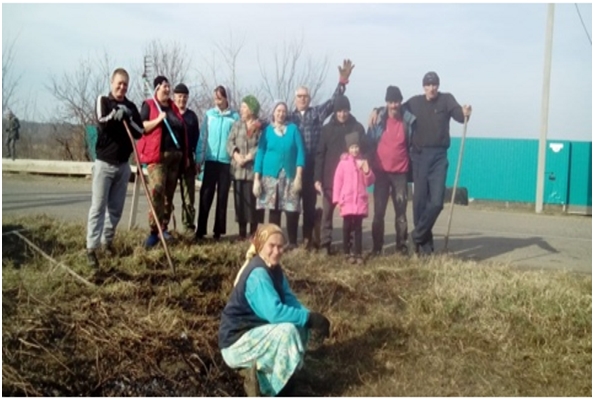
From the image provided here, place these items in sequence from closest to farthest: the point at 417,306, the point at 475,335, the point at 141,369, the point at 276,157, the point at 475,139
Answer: the point at 141,369, the point at 475,335, the point at 417,306, the point at 276,157, the point at 475,139

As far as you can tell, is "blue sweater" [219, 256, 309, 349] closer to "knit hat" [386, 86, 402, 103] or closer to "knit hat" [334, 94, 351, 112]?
"knit hat" [334, 94, 351, 112]

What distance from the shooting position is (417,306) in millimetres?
6082

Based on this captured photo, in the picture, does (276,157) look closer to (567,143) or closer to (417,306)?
(417,306)

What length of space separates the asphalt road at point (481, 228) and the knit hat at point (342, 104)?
178 cm

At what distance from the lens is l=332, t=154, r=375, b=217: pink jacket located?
7.95 m

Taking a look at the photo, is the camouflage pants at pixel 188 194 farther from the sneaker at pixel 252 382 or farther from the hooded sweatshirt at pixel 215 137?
the sneaker at pixel 252 382

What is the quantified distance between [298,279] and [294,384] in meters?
2.02

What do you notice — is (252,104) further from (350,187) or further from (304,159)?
(350,187)

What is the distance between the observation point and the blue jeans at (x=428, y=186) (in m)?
8.38

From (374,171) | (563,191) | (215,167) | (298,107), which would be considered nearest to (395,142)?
(374,171)

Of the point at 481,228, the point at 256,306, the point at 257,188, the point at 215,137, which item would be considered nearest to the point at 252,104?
the point at 215,137

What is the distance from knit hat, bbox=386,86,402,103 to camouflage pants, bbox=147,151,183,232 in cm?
236

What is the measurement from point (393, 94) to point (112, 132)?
3.17 meters

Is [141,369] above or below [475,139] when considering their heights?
below
